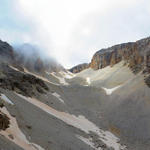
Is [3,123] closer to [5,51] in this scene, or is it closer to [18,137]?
[18,137]

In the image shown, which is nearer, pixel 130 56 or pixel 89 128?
pixel 89 128

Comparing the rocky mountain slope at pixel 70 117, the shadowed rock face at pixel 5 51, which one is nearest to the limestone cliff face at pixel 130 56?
the rocky mountain slope at pixel 70 117

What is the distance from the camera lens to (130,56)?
279ft

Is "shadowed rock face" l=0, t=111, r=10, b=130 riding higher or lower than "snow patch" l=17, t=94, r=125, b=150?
lower

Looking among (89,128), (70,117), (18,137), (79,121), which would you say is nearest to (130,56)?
(79,121)

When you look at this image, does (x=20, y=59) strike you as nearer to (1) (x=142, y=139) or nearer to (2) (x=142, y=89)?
(2) (x=142, y=89)

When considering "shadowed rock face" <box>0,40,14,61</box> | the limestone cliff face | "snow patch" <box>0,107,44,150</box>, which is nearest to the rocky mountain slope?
"snow patch" <box>0,107,44,150</box>

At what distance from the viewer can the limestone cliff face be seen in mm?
66075

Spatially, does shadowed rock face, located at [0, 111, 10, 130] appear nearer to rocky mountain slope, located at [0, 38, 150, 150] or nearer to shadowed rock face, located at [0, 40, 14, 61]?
rocky mountain slope, located at [0, 38, 150, 150]

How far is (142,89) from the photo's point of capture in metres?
41.9

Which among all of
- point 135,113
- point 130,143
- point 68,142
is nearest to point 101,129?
point 130,143

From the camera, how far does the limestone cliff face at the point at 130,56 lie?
217 ft

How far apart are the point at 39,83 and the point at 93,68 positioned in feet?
302

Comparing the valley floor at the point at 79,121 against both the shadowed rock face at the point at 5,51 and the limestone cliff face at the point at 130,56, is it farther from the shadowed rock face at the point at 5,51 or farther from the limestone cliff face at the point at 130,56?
the shadowed rock face at the point at 5,51
